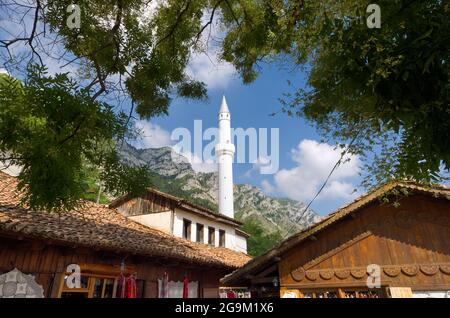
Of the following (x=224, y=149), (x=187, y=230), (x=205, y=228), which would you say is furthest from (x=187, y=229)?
(x=224, y=149)

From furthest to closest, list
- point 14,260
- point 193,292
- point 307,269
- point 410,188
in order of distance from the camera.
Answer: point 193,292, point 307,269, point 410,188, point 14,260

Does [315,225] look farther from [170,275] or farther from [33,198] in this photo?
[33,198]

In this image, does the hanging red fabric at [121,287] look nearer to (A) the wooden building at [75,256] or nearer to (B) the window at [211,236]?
(A) the wooden building at [75,256]

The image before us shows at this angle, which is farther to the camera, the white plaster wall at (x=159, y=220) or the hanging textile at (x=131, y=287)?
the white plaster wall at (x=159, y=220)

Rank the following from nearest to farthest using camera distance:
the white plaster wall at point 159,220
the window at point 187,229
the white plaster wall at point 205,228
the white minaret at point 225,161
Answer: the white plaster wall at point 159,220 → the white plaster wall at point 205,228 → the window at point 187,229 → the white minaret at point 225,161

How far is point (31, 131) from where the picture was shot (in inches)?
145

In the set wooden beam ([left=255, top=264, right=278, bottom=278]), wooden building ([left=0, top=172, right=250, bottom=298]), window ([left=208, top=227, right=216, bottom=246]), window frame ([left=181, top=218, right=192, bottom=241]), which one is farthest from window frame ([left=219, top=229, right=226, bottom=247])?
wooden beam ([left=255, top=264, right=278, bottom=278])

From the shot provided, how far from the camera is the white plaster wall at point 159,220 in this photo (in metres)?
17.5

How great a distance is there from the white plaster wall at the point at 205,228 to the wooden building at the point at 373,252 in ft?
22.1

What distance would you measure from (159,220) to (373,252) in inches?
451

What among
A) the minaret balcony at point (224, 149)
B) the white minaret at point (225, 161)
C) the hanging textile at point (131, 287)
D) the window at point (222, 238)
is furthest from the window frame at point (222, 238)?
the minaret balcony at point (224, 149)

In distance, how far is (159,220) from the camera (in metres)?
17.8
